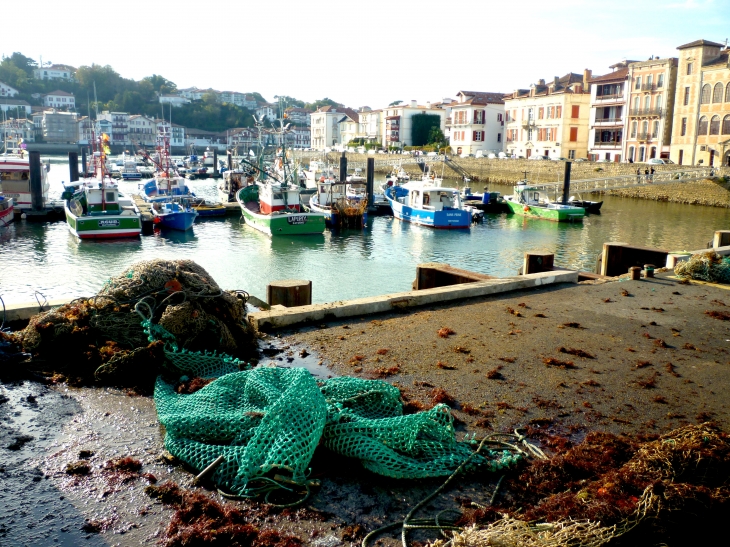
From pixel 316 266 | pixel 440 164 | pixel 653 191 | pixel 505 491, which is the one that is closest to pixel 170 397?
pixel 505 491

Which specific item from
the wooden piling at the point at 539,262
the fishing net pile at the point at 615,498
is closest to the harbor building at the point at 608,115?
the wooden piling at the point at 539,262

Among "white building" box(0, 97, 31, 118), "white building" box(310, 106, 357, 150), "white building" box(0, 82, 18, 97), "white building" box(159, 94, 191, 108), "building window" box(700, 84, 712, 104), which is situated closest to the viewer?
"building window" box(700, 84, 712, 104)

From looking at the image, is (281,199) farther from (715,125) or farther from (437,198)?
(715,125)

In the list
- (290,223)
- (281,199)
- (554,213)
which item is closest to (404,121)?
(554,213)

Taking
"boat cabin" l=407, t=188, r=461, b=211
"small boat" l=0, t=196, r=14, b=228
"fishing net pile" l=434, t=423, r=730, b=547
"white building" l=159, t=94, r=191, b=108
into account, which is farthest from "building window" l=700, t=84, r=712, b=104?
"white building" l=159, t=94, r=191, b=108

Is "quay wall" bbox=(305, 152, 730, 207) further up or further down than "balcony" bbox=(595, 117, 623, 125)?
further down

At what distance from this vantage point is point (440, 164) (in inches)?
2940

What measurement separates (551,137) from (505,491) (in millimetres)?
71938

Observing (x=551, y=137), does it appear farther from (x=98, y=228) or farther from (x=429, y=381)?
(x=429, y=381)

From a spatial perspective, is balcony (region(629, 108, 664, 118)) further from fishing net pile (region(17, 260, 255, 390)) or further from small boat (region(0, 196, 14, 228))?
fishing net pile (region(17, 260, 255, 390))

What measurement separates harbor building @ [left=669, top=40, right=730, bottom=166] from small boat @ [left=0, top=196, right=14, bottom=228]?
48.7 m

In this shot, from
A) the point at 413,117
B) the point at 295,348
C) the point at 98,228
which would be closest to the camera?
the point at 295,348

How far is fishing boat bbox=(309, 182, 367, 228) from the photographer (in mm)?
36750

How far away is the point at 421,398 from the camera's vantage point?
5.93m
